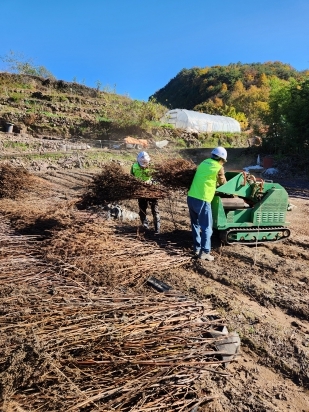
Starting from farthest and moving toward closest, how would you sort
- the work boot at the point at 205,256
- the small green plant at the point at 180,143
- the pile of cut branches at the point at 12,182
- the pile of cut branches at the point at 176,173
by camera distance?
the small green plant at the point at 180,143, the pile of cut branches at the point at 12,182, the pile of cut branches at the point at 176,173, the work boot at the point at 205,256

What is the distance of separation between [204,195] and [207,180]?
0.24 metres

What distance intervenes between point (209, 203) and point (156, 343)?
2793 millimetres

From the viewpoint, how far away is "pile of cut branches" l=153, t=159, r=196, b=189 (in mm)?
5766

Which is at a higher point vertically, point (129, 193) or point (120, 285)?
point (129, 193)

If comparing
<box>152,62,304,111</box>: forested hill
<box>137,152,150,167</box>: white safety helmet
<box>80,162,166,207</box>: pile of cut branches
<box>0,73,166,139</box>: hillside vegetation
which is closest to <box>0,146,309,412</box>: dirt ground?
<box>80,162,166,207</box>: pile of cut branches

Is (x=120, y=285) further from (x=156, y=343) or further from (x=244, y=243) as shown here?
(x=244, y=243)

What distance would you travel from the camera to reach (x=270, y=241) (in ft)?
20.3

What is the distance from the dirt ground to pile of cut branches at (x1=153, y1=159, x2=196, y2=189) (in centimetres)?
100

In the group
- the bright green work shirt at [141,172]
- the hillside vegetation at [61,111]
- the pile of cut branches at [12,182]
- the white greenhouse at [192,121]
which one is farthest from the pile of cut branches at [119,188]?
the white greenhouse at [192,121]

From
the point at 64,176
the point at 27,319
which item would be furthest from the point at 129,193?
the point at 64,176

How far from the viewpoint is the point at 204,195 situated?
5.15 metres

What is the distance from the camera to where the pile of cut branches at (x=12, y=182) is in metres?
Answer: 8.60

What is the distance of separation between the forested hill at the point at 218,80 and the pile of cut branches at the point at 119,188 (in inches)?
2199

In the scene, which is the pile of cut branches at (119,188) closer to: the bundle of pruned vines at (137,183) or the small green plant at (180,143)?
the bundle of pruned vines at (137,183)
